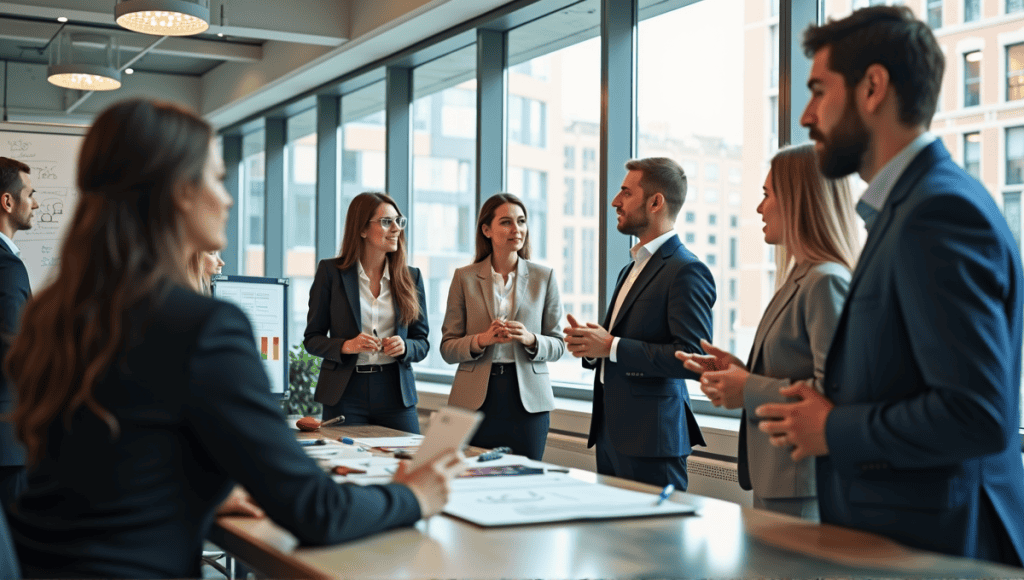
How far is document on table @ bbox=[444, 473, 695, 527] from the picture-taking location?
1749 millimetres

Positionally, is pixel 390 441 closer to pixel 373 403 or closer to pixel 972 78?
pixel 373 403

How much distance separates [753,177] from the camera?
14.6 feet

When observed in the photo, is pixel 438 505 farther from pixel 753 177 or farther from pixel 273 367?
pixel 273 367

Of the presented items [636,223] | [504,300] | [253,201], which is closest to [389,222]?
[504,300]

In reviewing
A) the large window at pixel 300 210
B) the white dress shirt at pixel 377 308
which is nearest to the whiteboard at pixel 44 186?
the white dress shirt at pixel 377 308

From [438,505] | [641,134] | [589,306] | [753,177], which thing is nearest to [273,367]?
[589,306]

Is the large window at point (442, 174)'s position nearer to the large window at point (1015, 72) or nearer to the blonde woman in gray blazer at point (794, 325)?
the large window at point (1015, 72)

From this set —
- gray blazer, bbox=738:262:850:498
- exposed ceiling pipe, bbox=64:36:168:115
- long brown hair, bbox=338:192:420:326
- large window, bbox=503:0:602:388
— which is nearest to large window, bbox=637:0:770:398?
large window, bbox=503:0:602:388

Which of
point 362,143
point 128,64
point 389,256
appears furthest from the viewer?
point 362,143

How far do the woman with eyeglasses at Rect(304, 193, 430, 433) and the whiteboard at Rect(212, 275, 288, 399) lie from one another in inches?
37.5

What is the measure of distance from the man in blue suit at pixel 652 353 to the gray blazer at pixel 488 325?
1.62 feet

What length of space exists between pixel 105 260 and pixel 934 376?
→ 1.34 meters

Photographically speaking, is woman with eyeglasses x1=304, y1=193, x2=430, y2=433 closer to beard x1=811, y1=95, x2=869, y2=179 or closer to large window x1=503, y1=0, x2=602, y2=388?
large window x1=503, y1=0, x2=602, y2=388

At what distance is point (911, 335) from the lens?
159 centimetres
